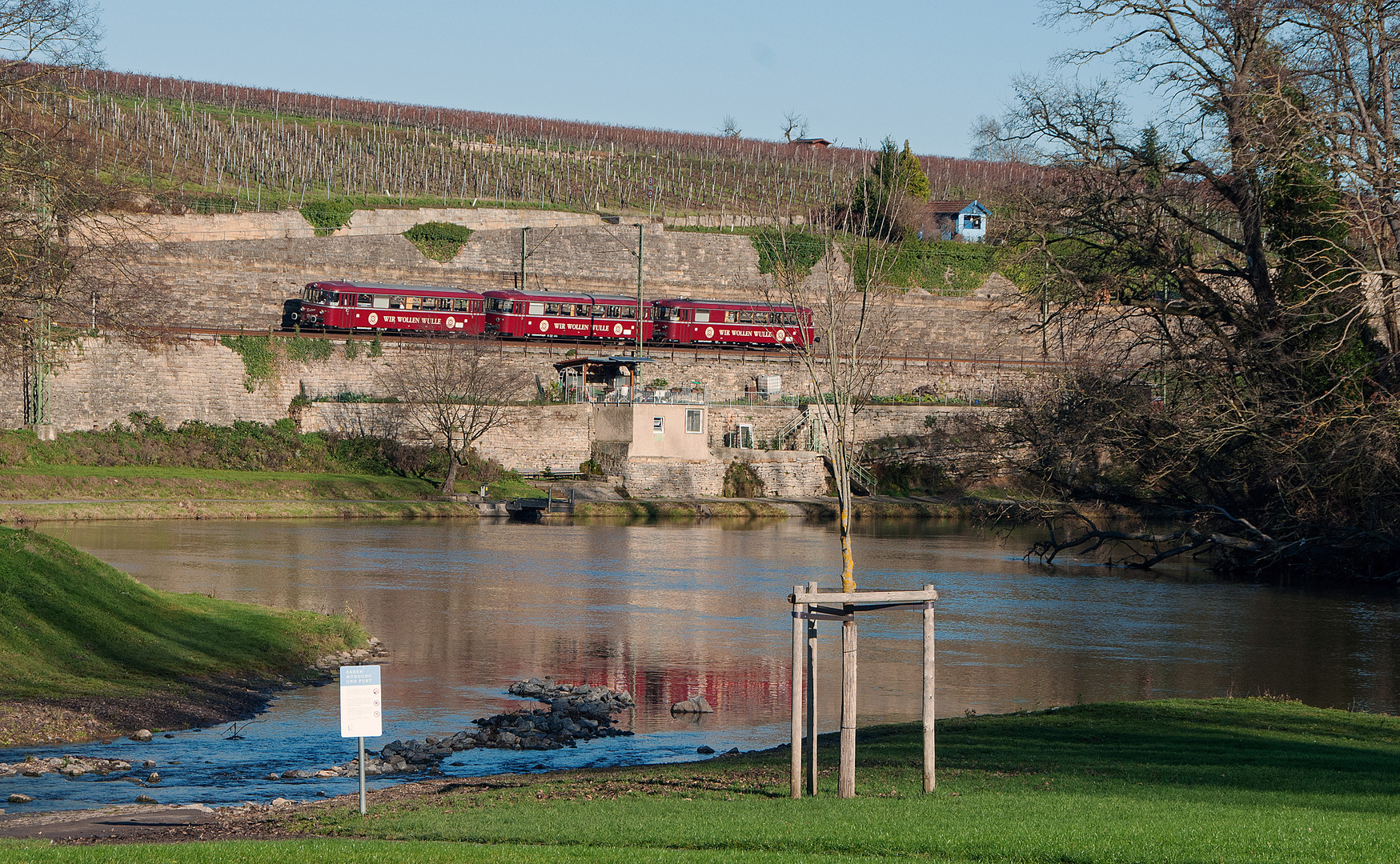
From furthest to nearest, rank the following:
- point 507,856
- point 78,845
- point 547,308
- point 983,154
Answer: point 547,308 → point 983,154 → point 78,845 → point 507,856

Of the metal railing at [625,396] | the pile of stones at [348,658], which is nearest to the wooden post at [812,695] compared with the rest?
the pile of stones at [348,658]

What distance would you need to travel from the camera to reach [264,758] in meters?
15.2

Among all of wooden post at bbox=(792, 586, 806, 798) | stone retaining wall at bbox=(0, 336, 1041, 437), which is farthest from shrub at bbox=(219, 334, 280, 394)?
wooden post at bbox=(792, 586, 806, 798)

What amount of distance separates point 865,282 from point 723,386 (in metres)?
49.1

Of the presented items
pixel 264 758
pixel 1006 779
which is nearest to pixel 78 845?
pixel 264 758

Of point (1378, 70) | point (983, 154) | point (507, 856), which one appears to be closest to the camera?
point (507, 856)

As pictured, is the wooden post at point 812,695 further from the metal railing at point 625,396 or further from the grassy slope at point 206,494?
the metal railing at point 625,396

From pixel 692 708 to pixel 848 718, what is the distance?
26.5ft

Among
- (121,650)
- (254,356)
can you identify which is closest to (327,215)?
(254,356)

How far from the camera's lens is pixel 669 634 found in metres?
25.7

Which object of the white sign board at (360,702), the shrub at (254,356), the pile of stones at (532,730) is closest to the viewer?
the white sign board at (360,702)

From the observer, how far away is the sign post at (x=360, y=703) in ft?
37.8

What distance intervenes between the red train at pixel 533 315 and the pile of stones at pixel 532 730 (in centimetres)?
3650

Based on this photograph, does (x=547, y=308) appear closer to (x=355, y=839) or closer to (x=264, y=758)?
(x=264, y=758)
